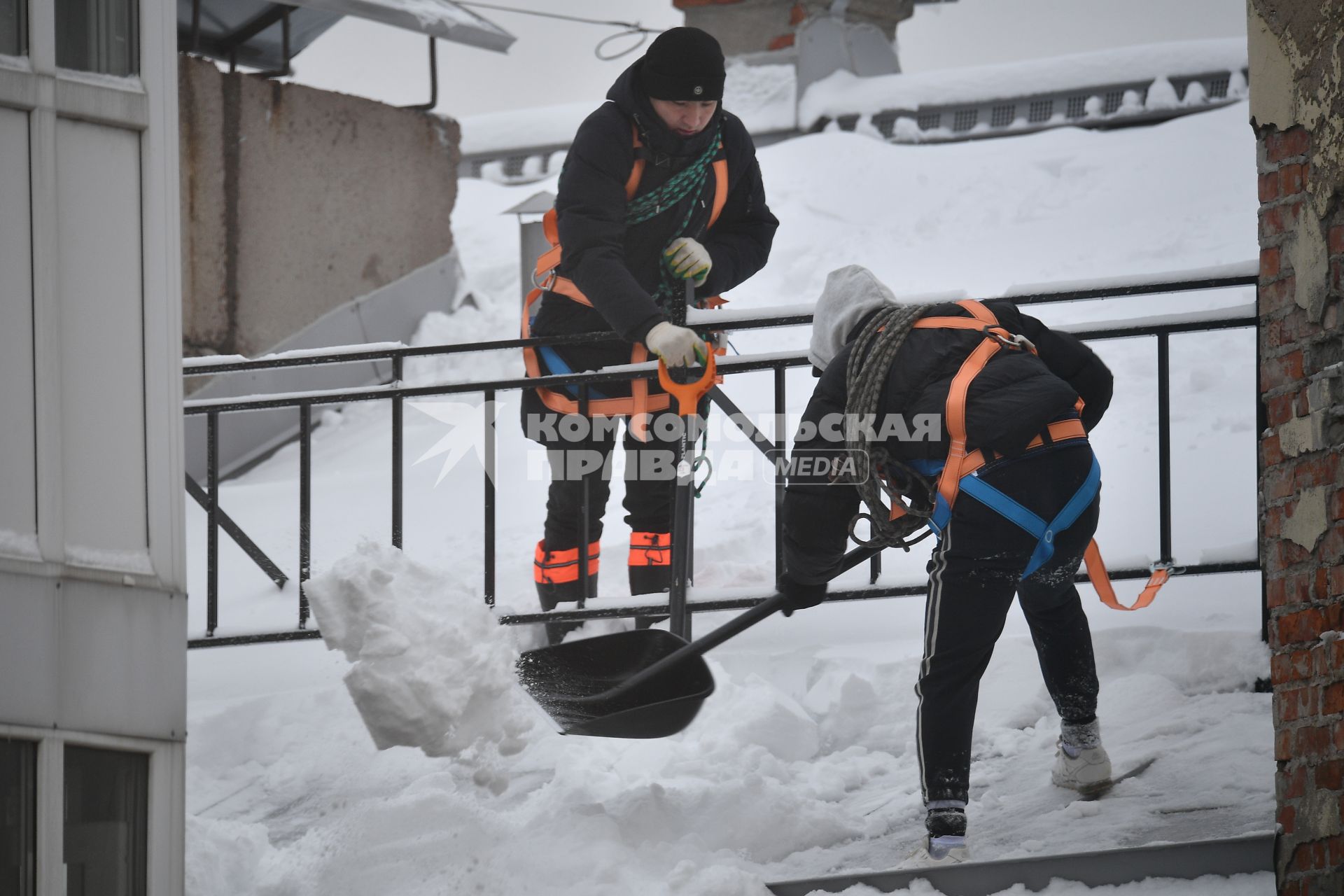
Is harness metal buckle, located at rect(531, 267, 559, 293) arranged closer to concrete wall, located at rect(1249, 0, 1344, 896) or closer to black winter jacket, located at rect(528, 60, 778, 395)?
black winter jacket, located at rect(528, 60, 778, 395)

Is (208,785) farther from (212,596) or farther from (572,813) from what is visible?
(572,813)

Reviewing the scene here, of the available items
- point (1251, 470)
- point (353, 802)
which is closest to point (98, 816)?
point (353, 802)

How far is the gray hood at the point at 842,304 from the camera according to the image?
334 centimetres

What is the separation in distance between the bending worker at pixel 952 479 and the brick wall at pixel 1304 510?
1.43 feet

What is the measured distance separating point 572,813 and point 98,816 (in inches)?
48.1

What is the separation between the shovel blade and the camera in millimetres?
3445

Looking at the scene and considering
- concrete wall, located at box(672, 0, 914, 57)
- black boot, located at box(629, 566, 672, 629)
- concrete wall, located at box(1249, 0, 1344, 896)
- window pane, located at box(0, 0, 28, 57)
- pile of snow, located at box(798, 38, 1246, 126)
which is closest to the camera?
window pane, located at box(0, 0, 28, 57)

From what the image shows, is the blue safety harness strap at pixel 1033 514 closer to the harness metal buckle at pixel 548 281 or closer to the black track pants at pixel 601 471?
the black track pants at pixel 601 471

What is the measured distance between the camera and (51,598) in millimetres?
2688

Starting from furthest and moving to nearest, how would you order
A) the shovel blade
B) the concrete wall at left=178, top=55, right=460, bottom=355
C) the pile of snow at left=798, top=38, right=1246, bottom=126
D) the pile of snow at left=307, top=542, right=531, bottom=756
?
the pile of snow at left=798, top=38, right=1246, bottom=126
the concrete wall at left=178, top=55, right=460, bottom=355
the pile of snow at left=307, top=542, right=531, bottom=756
the shovel blade

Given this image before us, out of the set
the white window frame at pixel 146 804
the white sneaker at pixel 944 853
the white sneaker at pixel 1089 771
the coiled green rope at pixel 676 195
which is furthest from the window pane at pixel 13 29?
the white sneaker at pixel 1089 771

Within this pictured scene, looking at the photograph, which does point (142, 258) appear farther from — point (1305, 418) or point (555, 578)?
point (1305, 418)

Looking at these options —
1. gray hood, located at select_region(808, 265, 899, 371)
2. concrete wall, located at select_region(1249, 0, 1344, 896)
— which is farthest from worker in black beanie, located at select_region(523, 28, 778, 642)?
concrete wall, located at select_region(1249, 0, 1344, 896)

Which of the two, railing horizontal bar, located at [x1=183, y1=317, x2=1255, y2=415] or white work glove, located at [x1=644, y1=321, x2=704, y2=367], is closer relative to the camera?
white work glove, located at [x1=644, y1=321, x2=704, y2=367]
